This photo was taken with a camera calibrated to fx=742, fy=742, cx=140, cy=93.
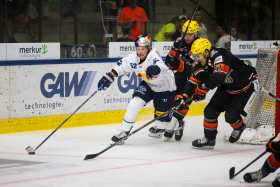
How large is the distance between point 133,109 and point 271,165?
2738 millimetres

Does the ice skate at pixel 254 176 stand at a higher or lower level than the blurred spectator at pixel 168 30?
lower

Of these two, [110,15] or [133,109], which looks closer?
[133,109]

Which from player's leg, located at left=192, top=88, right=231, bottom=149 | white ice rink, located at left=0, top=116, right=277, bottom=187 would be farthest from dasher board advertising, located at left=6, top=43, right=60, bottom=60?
player's leg, located at left=192, top=88, right=231, bottom=149

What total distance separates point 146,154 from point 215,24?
200 inches

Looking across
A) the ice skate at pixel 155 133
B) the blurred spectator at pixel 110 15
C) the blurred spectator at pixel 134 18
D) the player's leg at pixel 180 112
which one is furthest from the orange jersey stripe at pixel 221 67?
the blurred spectator at pixel 134 18

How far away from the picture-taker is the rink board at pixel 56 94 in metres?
9.02

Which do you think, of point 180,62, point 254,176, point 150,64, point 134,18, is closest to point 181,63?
point 180,62

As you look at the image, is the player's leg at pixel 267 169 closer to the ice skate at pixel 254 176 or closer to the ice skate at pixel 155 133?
the ice skate at pixel 254 176

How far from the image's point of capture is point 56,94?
9.49 metres

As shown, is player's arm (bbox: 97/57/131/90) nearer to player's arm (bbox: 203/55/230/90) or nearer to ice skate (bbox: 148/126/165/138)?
ice skate (bbox: 148/126/165/138)

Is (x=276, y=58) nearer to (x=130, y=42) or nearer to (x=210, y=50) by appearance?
(x=210, y=50)

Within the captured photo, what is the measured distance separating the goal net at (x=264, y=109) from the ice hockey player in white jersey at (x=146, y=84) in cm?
81

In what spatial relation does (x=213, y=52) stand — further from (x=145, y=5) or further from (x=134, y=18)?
(x=145, y=5)

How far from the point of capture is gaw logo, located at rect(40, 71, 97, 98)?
9.40 m
